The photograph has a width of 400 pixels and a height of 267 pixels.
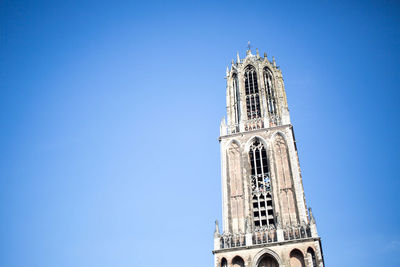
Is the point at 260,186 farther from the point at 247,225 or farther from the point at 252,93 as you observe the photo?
the point at 252,93

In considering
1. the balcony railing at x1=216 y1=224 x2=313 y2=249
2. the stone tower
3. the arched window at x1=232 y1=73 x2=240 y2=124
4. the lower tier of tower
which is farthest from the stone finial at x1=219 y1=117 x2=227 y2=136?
the lower tier of tower

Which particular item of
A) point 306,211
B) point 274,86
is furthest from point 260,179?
point 274,86

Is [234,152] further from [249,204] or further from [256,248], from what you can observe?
[256,248]

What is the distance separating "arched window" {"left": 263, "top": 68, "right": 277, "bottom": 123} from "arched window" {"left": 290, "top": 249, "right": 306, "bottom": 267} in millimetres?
15006

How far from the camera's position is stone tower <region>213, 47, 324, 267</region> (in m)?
33.1

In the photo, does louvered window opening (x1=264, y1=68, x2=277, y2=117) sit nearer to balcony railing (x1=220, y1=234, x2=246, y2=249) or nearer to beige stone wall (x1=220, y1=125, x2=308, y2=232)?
beige stone wall (x1=220, y1=125, x2=308, y2=232)

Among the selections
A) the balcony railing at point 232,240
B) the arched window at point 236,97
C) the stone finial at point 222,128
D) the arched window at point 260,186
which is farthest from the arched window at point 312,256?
the arched window at point 236,97

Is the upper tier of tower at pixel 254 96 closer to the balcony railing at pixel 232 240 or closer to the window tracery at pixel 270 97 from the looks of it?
the window tracery at pixel 270 97

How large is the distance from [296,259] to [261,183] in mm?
8223

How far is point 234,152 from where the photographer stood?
41406 millimetres

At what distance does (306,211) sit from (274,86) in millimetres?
17277

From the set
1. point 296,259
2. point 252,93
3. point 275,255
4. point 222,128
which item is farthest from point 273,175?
point 252,93

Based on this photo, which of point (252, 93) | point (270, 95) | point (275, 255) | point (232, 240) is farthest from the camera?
point (252, 93)

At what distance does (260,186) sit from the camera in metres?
38.4
